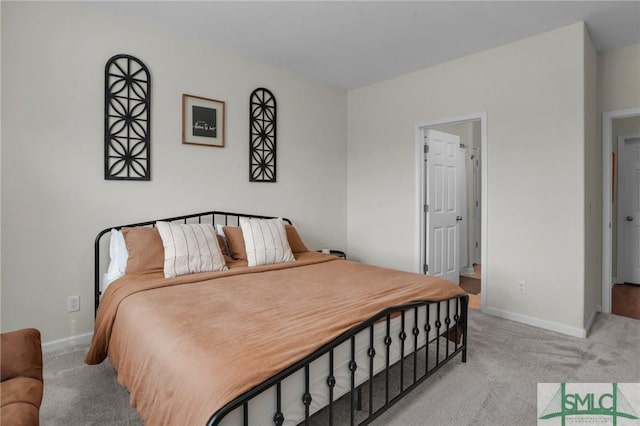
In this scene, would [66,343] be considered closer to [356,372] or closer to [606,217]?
[356,372]

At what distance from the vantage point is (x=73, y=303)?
8.95 ft

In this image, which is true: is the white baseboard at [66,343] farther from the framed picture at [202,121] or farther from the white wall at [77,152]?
the framed picture at [202,121]

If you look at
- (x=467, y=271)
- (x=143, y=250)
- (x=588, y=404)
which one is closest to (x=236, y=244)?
(x=143, y=250)

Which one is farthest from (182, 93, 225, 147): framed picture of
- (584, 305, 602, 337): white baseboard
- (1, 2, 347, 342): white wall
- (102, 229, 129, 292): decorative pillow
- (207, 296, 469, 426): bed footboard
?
(584, 305, 602, 337): white baseboard

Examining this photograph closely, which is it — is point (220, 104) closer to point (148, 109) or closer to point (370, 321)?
point (148, 109)

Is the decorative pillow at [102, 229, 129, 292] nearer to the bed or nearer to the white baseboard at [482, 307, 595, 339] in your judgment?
the bed

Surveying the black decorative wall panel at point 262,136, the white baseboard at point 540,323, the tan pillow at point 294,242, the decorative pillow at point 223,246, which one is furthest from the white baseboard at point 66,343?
the white baseboard at point 540,323

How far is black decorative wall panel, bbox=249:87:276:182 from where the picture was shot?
12.3 feet

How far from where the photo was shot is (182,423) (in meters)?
1.17

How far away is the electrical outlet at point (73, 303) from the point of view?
8.88ft

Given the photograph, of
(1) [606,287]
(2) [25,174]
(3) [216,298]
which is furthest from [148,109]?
(1) [606,287]

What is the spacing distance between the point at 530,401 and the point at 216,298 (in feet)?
6.19

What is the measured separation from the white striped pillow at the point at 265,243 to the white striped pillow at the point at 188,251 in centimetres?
27

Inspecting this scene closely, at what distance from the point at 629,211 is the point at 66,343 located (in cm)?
641
